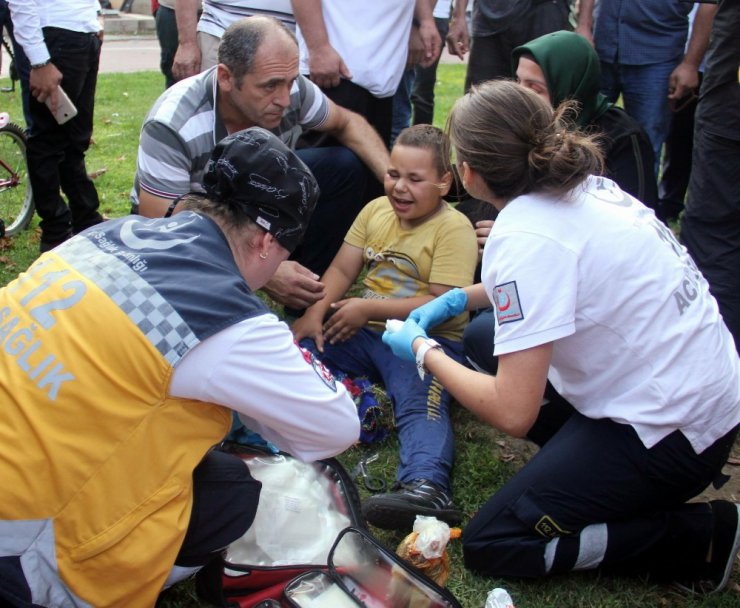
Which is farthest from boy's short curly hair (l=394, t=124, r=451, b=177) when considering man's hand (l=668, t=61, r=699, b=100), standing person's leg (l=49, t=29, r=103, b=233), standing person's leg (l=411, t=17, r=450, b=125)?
standing person's leg (l=411, t=17, r=450, b=125)

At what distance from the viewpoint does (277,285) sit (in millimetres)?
3051

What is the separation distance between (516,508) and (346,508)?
49 centimetres

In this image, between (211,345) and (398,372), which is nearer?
(211,345)

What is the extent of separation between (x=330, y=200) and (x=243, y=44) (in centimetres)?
97

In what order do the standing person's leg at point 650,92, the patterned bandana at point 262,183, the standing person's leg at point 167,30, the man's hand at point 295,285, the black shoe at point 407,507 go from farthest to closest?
the standing person's leg at point 167,30 → the standing person's leg at point 650,92 → the man's hand at point 295,285 → the black shoe at point 407,507 → the patterned bandana at point 262,183

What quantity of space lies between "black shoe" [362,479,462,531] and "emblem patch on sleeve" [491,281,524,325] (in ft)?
2.19

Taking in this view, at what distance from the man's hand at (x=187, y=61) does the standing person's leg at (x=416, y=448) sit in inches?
63.1

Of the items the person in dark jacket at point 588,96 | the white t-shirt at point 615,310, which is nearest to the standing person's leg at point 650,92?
the person in dark jacket at point 588,96

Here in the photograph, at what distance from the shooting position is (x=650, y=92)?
4234mm

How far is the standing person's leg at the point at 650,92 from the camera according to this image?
4219mm

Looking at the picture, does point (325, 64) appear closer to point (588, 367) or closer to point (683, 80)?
point (683, 80)

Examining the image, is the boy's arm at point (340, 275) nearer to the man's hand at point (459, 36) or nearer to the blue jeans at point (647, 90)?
the blue jeans at point (647, 90)

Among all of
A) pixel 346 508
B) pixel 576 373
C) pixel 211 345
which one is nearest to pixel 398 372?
pixel 346 508

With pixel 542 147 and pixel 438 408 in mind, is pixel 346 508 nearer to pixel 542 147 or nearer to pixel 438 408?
pixel 438 408
